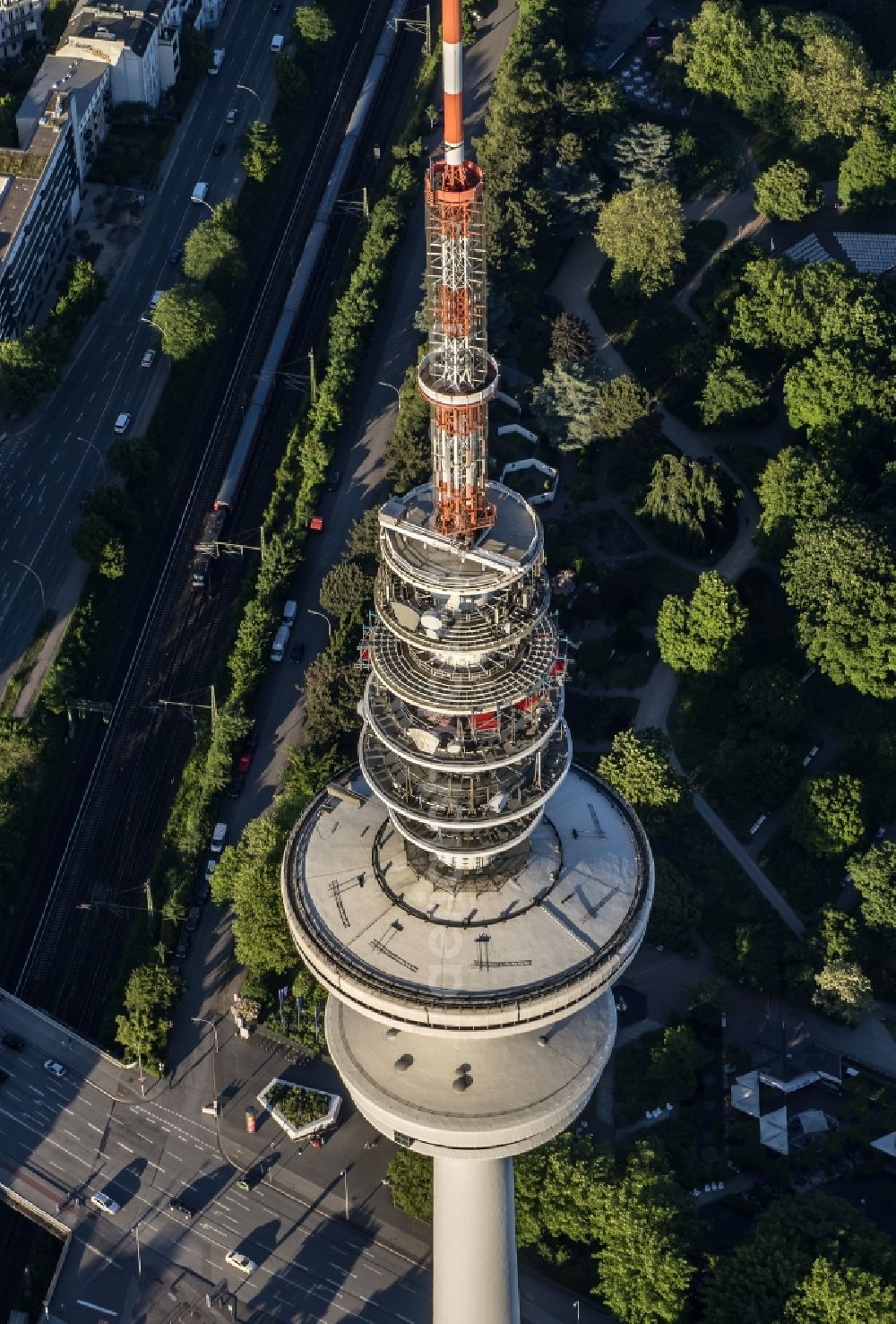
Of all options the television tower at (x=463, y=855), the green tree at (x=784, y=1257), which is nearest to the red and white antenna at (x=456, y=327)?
the television tower at (x=463, y=855)

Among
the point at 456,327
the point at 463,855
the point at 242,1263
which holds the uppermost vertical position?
the point at 456,327

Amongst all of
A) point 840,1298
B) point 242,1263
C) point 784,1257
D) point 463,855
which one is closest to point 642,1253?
point 784,1257

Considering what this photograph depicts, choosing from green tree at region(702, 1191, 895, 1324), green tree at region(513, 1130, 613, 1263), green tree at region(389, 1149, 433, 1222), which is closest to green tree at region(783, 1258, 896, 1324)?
green tree at region(702, 1191, 895, 1324)

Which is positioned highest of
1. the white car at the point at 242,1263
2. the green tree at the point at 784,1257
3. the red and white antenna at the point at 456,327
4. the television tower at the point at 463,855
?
the red and white antenna at the point at 456,327

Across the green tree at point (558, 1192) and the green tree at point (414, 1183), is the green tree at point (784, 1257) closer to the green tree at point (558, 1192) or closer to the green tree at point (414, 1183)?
the green tree at point (558, 1192)

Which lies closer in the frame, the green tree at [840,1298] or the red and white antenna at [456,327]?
the red and white antenna at [456,327]

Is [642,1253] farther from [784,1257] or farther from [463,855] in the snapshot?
[463,855]
